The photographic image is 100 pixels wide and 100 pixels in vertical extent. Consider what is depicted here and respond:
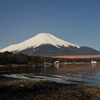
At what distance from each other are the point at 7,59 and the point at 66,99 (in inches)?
4667

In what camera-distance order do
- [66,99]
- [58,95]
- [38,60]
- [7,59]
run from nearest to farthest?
[66,99] → [58,95] → [7,59] → [38,60]

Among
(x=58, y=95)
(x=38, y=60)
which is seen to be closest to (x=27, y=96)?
(x=58, y=95)

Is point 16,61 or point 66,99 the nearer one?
point 66,99

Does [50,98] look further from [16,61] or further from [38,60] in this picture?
[38,60]

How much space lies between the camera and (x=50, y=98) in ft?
55.1

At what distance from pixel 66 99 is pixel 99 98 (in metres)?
2.87

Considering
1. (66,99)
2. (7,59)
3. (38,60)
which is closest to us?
(66,99)

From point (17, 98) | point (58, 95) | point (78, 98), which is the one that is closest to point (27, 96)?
point (17, 98)

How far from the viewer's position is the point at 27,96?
17438 mm

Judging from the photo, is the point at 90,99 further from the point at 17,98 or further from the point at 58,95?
the point at 17,98

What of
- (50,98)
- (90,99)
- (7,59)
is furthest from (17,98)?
(7,59)

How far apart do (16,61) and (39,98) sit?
12086cm

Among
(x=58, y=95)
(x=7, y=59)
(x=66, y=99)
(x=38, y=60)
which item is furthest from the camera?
(x=38, y=60)

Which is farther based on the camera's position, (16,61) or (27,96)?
(16,61)
